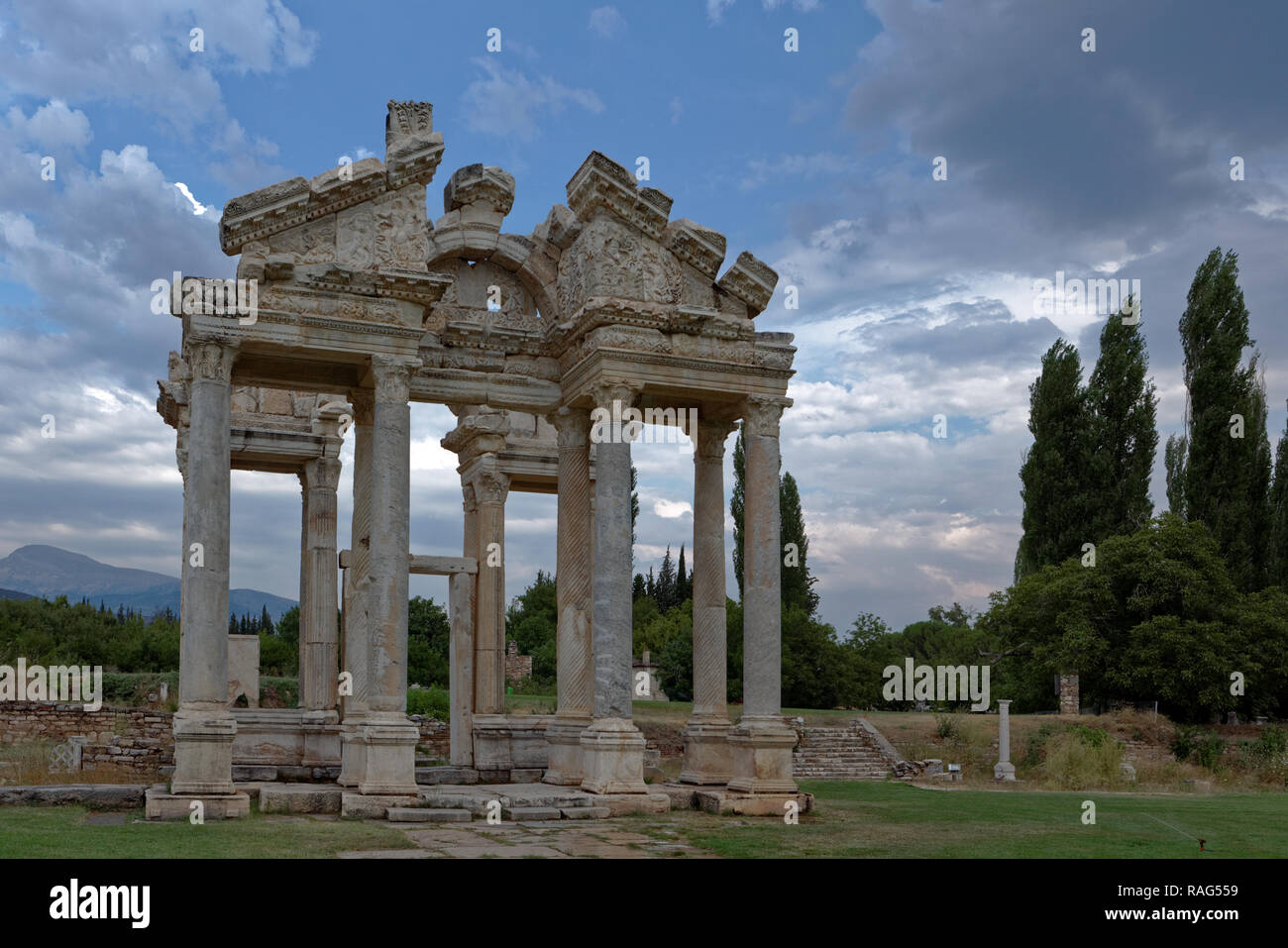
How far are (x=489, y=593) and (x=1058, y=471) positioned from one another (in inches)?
1038

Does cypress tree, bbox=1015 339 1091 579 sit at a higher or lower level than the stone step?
higher

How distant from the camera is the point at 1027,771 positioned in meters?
31.2

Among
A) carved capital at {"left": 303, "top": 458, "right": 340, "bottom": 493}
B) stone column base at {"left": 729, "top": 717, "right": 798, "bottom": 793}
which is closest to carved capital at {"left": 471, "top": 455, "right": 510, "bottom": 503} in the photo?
carved capital at {"left": 303, "top": 458, "right": 340, "bottom": 493}

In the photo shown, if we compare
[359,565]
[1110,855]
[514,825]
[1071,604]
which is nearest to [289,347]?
[359,565]

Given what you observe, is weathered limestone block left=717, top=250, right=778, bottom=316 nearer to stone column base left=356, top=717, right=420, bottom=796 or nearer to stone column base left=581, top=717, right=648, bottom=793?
stone column base left=581, top=717, right=648, bottom=793

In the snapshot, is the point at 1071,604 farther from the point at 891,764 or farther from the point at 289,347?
the point at 289,347

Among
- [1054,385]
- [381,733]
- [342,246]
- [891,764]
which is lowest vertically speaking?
[891,764]

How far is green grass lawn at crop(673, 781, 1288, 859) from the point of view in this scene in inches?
563

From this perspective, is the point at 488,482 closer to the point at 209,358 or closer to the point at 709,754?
the point at 709,754

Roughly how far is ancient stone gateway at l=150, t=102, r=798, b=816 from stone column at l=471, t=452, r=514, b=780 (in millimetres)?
1396

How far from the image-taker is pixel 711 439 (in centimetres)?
2173

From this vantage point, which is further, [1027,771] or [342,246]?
[1027,771]

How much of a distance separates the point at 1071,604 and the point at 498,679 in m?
21.3

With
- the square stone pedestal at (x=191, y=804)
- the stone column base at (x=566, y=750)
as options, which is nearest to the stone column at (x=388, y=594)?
the square stone pedestal at (x=191, y=804)
